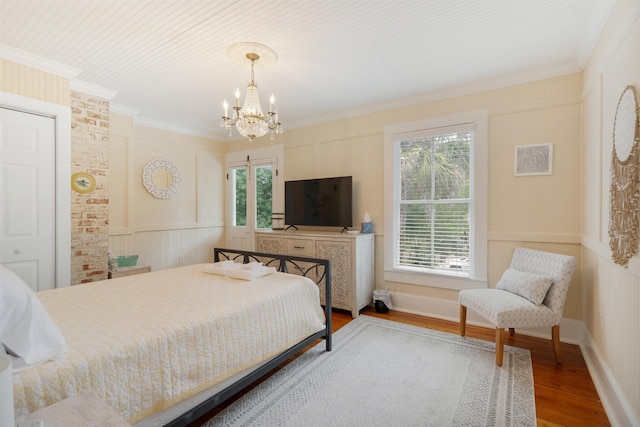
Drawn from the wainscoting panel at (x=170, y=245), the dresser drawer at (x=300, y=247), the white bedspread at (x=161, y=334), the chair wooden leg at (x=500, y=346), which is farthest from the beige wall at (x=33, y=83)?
the chair wooden leg at (x=500, y=346)

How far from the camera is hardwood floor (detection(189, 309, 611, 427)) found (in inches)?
73.6

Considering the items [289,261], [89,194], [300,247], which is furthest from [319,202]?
[89,194]

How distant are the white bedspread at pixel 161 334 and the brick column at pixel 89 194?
1.21 metres

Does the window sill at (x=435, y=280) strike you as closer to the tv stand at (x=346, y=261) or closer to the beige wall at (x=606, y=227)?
the tv stand at (x=346, y=261)

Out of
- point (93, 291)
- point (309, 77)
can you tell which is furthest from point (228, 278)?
point (309, 77)

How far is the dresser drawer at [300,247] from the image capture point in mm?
3963

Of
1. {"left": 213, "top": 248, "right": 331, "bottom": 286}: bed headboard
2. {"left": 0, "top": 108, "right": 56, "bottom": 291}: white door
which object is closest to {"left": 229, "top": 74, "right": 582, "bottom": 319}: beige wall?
{"left": 213, "top": 248, "right": 331, "bottom": 286}: bed headboard

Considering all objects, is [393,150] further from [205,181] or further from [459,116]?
[205,181]

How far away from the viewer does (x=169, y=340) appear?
154 cm

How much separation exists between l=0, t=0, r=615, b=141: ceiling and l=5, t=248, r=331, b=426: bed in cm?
196

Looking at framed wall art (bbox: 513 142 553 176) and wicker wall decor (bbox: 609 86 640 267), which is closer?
wicker wall decor (bbox: 609 86 640 267)

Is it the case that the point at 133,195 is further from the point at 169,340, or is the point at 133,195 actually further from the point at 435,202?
the point at 435,202

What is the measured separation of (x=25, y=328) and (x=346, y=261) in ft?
9.46

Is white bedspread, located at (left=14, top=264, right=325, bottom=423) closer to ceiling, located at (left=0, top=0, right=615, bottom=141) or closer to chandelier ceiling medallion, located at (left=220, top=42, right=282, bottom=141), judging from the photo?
chandelier ceiling medallion, located at (left=220, top=42, right=282, bottom=141)
